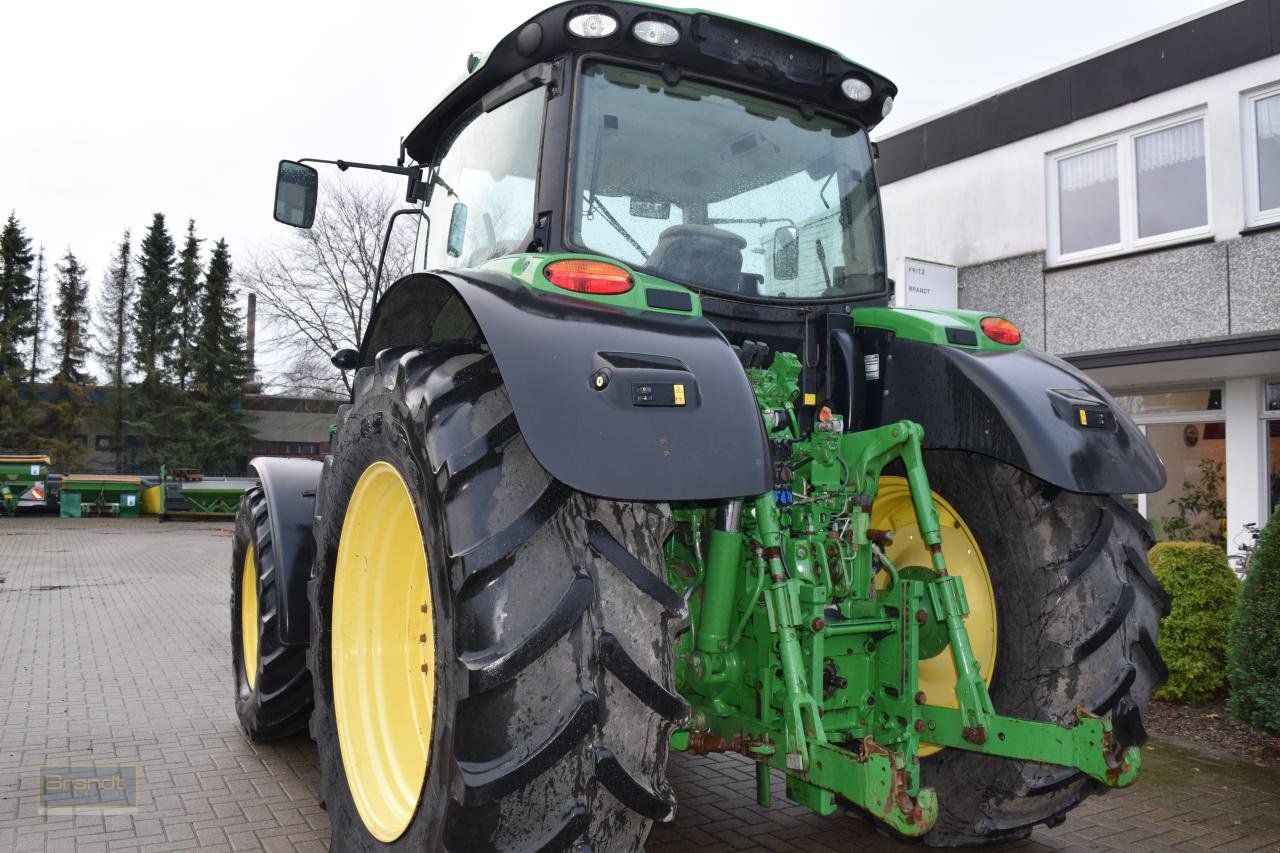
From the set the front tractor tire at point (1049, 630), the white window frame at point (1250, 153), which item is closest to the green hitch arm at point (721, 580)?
the front tractor tire at point (1049, 630)

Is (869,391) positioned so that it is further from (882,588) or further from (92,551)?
(92,551)

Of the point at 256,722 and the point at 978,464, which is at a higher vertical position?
the point at 978,464

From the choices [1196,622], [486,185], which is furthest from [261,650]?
[1196,622]

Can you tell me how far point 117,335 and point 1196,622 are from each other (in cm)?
4638

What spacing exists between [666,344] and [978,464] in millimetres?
1359

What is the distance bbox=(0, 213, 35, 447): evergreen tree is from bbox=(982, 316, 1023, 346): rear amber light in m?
42.5

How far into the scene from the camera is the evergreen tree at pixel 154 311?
41.8 metres

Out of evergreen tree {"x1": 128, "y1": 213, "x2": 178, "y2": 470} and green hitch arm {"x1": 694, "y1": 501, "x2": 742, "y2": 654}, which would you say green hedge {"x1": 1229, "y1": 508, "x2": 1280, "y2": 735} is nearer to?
green hitch arm {"x1": 694, "y1": 501, "x2": 742, "y2": 654}

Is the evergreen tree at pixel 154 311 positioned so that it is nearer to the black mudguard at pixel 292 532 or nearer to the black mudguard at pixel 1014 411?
the black mudguard at pixel 292 532

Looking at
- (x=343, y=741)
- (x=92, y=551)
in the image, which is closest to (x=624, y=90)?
(x=343, y=741)

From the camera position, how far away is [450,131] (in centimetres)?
385

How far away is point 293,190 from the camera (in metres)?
4.04

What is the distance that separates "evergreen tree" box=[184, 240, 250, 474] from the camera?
135 ft

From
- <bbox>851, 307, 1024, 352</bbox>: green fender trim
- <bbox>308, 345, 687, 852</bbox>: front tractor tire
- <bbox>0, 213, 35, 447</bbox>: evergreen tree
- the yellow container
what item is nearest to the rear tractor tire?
<bbox>308, 345, 687, 852</bbox>: front tractor tire
